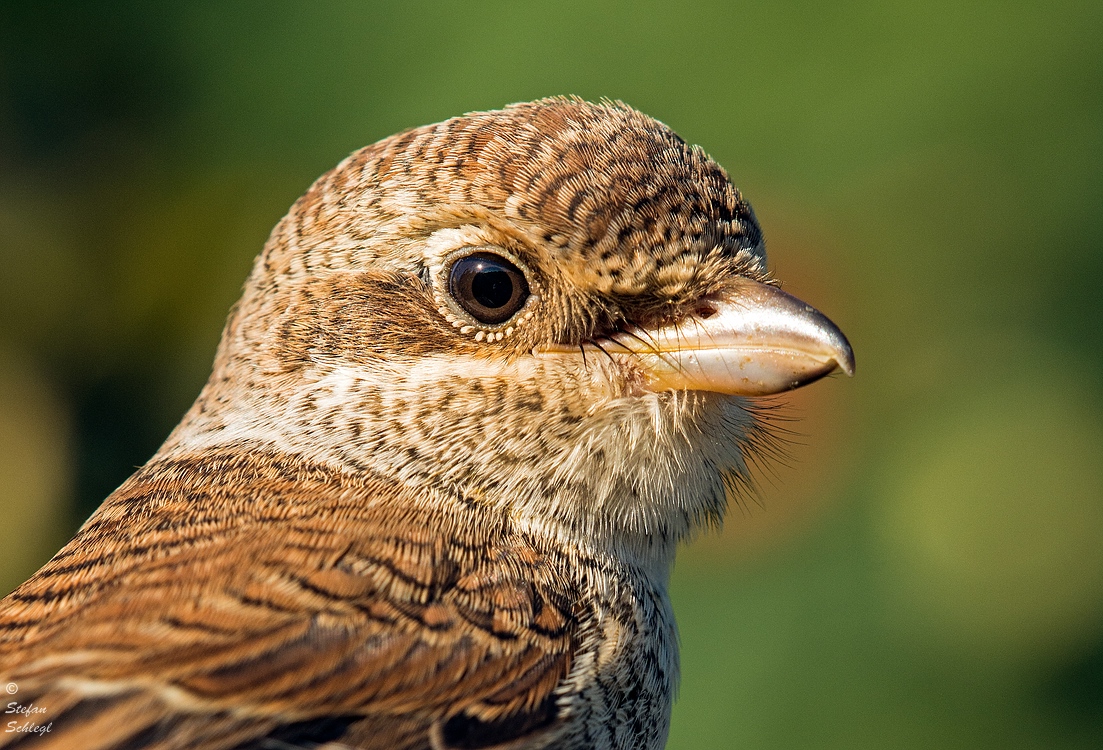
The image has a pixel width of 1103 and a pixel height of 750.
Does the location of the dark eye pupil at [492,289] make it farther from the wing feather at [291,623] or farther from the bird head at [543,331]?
the wing feather at [291,623]

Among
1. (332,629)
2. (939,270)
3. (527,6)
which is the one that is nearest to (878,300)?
(939,270)

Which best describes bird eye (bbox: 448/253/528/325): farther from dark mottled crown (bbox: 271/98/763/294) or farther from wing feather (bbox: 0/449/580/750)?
wing feather (bbox: 0/449/580/750)

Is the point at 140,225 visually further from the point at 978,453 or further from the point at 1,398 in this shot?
the point at 978,453

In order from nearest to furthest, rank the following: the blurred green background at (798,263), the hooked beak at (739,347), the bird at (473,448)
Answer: the bird at (473,448) → the hooked beak at (739,347) → the blurred green background at (798,263)

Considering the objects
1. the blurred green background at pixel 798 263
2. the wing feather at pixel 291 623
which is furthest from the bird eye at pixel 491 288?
the blurred green background at pixel 798 263

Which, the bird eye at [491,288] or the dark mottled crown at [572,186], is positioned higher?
the dark mottled crown at [572,186]

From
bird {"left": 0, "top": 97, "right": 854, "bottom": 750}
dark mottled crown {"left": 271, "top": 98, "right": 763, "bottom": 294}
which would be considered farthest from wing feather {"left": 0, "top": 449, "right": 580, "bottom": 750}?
dark mottled crown {"left": 271, "top": 98, "right": 763, "bottom": 294}

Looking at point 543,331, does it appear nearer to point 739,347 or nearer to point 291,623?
point 739,347
